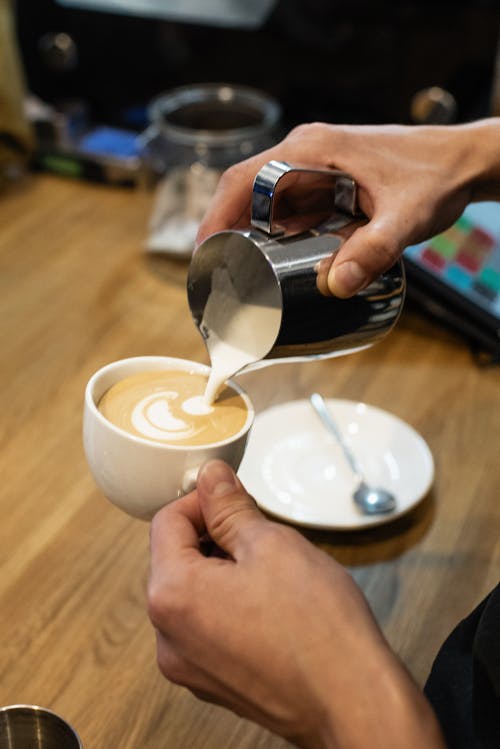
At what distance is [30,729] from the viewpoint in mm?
667

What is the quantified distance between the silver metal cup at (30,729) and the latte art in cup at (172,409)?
0.74 ft

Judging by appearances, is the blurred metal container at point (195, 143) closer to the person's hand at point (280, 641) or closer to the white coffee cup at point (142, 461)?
the white coffee cup at point (142, 461)

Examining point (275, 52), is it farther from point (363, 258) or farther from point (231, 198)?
point (363, 258)

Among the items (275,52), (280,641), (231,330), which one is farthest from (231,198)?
(275,52)

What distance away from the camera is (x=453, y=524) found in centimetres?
98

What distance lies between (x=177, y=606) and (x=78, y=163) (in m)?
1.23

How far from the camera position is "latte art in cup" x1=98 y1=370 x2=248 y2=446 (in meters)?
0.74

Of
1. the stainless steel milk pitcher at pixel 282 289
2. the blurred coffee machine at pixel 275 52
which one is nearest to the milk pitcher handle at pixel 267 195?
the stainless steel milk pitcher at pixel 282 289

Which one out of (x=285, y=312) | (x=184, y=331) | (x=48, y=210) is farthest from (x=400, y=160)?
(x=48, y=210)

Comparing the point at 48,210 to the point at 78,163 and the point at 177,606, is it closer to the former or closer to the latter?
the point at 78,163

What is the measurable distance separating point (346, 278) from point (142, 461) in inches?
8.8

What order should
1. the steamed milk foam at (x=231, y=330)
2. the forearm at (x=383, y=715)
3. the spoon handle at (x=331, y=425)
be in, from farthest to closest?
the spoon handle at (x=331, y=425), the steamed milk foam at (x=231, y=330), the forearm at (x=383, y=715)

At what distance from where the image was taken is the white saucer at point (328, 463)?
37.2 inches

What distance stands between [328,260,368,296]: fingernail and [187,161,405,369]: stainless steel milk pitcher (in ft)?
0.05
